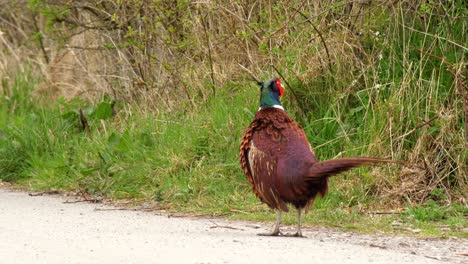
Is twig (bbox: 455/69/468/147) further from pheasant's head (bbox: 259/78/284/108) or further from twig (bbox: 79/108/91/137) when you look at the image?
twig (bbox: 79/108/91/137)

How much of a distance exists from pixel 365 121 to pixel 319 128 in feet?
1.61

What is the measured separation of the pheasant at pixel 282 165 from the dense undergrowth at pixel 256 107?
0.88 meters

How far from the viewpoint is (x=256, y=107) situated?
9688 mm

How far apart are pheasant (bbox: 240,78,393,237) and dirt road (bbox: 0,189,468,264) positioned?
313mm

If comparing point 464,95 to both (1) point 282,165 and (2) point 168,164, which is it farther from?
(2) point 168,164

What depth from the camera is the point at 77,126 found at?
11.4m

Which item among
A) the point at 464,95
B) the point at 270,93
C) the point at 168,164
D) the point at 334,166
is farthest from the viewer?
the point at 168,164

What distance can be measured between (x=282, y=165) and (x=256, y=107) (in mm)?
2674

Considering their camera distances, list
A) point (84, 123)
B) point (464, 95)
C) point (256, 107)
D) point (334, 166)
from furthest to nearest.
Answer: point (84, 123), point (256, 107), point (464, 95), point (334, 166)

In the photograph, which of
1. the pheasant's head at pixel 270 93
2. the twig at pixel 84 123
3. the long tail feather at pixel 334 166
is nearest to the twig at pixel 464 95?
the pheasant's head at pixel 270 93

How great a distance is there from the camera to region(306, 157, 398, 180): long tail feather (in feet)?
21.7

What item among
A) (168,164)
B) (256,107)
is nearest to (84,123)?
(168,164)

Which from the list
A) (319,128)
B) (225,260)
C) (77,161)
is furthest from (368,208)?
(77,161)

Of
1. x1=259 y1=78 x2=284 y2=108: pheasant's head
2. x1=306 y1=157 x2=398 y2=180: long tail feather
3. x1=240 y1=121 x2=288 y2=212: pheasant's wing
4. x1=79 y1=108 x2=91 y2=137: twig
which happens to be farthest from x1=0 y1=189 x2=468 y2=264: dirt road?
x1=79 y1=108 x2=91 y2=137: twig
